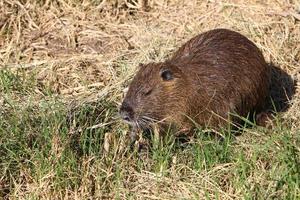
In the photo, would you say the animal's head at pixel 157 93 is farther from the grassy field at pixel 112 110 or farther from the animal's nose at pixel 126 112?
the grassy field at pixel 112 110

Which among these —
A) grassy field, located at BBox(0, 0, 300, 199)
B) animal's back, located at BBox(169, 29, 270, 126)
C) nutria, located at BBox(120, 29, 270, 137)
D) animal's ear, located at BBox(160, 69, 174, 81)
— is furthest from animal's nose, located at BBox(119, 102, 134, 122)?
animal's back, located at BBox(169, 29, 270, 126)

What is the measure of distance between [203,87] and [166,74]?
0.85 ft

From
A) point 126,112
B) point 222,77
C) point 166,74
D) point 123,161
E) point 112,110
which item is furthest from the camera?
point 112,110

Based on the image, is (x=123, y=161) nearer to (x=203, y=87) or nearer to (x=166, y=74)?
(x=166, y=74)

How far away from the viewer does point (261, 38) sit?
222 inches

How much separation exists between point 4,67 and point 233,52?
1688mm

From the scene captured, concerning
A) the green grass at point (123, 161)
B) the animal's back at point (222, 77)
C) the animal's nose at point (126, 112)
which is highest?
the animal's back at point (222, 77)

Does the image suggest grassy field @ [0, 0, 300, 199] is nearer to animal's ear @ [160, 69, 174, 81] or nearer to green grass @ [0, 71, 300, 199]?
green grass @ [0, 71, 300, 199]

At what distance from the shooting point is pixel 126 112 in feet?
14.8

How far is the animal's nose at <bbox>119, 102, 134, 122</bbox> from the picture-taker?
449 centimetres

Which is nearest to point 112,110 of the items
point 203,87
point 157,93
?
point 157,93

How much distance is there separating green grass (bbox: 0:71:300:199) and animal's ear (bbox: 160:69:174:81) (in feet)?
1.25

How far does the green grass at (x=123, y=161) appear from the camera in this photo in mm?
3977

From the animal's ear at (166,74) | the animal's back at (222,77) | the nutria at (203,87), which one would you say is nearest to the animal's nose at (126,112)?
the nutria at (203,87)
